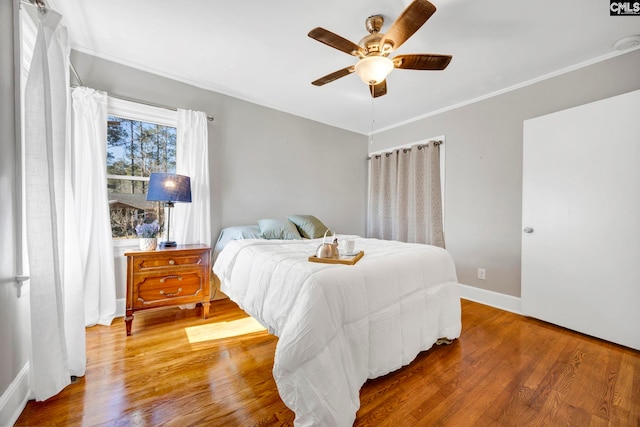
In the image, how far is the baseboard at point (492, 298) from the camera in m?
2.79

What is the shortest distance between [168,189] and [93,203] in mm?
680

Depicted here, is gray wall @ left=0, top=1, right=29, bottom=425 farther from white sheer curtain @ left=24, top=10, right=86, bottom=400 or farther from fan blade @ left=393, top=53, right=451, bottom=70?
fan blade @ left=393, top=53, right=451, bottom=70

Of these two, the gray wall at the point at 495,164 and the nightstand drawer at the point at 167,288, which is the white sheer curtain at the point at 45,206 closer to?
the nightstand drawer at the point at 167,288

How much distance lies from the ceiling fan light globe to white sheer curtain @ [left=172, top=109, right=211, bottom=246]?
6.18 ft

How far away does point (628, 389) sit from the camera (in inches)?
61.6

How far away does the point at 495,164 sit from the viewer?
2986 millimetres

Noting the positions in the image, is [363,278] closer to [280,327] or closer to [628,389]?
[280,327]

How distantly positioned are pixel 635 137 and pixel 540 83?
39.5 inches

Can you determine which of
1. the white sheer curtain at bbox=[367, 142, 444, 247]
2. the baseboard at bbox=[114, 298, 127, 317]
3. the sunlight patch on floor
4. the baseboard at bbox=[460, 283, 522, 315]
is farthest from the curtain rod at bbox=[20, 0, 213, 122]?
the baseboard at bbox=[460, 283, 522, 315]

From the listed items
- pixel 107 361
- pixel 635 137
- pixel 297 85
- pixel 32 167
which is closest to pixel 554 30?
pixel 635 137

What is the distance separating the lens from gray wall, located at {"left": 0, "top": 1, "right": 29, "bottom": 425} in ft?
3.97

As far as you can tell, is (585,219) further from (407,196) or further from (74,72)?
(74,72)

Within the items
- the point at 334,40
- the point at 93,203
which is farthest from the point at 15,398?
the point at 334,40

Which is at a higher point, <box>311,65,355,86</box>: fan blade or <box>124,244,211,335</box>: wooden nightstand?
<box>311,65,355,86</box>: fan blade
